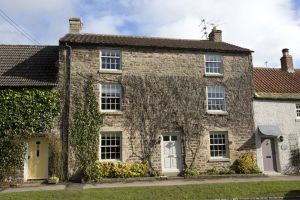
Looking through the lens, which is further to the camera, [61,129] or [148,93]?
[148,93]

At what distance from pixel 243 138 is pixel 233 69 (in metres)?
4.49

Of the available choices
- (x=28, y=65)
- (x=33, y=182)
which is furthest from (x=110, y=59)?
(x=33, y=182)

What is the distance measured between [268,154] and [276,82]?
5.56m

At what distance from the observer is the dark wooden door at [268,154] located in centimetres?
2167

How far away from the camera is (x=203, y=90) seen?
2131cm

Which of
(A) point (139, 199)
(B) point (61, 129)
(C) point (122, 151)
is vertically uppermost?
(B) point (61, 129)

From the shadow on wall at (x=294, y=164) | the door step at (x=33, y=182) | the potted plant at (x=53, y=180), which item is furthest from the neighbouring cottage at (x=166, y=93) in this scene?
the shadow on wall at (x=294, y=164)

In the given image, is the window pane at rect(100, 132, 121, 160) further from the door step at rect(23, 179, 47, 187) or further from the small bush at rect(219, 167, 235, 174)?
the small bush at rect(219, 167, 235, 174)

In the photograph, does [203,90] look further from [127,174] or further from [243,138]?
[127,174]

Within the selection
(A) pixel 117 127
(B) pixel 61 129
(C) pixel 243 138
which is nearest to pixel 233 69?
(C) pixel 243 138

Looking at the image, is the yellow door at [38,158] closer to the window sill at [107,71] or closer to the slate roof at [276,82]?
the window sill at [107,71]

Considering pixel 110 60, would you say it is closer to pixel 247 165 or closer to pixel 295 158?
pixel 247 165

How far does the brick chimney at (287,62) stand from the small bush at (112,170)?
579 inches

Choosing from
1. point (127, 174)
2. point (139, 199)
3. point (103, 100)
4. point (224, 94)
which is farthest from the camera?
point (224, 94)
